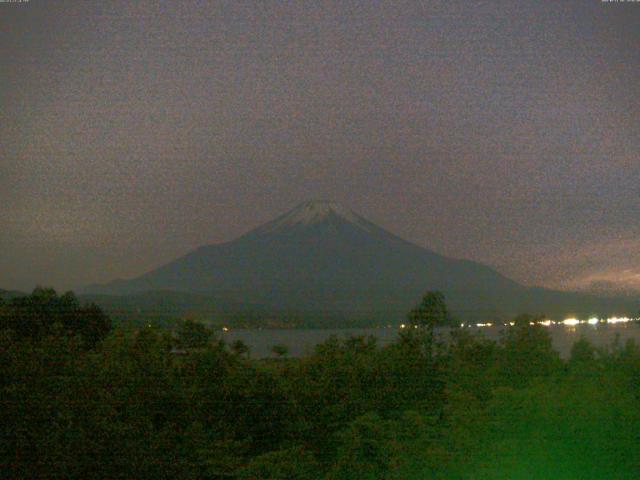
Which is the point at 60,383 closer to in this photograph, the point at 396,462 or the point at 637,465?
the point at 396,462

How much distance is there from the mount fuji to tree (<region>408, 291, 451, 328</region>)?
63 cm

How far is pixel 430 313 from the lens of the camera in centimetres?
545

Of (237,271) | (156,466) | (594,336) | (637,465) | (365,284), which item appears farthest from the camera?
(237,271)

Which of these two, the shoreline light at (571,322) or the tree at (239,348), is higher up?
the shoreline light at (571,322)

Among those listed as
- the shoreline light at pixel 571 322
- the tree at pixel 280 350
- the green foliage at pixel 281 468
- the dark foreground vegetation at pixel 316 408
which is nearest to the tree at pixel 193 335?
the dark foreground vegetation at pixel 316 408

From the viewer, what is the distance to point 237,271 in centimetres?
1401

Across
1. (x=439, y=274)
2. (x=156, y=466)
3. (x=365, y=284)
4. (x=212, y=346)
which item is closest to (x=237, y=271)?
(x=365, y=284)

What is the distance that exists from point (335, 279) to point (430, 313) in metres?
7.21

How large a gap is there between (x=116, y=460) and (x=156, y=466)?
0.24 meters

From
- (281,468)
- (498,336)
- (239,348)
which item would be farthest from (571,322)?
(281,468)

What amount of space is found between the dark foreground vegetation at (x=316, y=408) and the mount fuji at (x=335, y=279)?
5.48ft

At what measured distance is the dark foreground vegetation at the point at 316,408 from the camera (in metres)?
2.98

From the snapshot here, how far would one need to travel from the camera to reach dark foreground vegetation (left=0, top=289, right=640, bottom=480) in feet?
9.79

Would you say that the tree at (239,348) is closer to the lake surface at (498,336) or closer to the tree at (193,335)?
the lake surface at (498,336)
